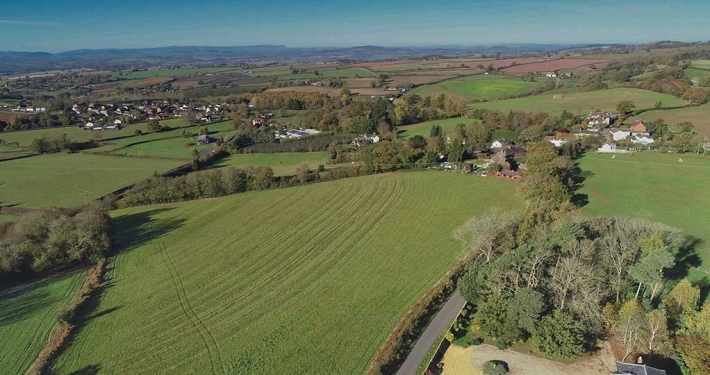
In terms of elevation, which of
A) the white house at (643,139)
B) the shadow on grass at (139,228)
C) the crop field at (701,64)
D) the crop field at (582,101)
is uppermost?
the crop field at (701,64)

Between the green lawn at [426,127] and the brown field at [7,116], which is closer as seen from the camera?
the green lawn at [426,127]

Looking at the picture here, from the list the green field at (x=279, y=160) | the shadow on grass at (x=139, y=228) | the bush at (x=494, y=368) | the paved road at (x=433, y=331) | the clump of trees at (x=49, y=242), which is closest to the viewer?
the bush at (x=494, y=368)

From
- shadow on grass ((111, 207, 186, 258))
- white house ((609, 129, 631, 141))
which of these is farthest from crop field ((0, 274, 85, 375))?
white house ((609, 129, 631, 141))

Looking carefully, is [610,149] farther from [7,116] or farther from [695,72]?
[7,116]

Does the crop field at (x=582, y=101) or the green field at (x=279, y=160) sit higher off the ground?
the crop field at (x=582, y=101)

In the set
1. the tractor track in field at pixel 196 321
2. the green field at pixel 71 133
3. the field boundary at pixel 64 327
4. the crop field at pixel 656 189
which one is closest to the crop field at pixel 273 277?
the tractor track in field at pixel 196 321

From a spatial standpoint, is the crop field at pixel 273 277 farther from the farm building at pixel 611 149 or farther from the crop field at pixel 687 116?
the crop field at pixel 687 116
